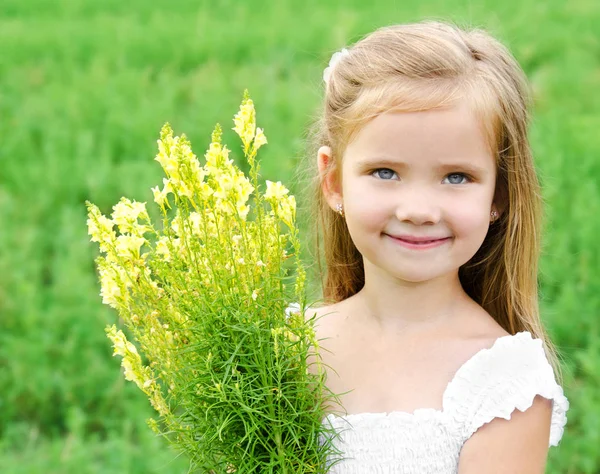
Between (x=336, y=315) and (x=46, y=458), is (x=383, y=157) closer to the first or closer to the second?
(x=336, y=315)

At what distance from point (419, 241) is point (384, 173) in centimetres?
13

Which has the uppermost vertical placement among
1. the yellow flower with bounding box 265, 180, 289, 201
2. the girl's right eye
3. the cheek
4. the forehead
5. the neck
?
the forehead

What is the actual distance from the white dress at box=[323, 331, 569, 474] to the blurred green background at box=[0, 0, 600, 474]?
843 mm

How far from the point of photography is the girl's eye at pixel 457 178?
1.86 meters

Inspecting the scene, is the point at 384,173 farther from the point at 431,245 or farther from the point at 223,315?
the point at 223,315

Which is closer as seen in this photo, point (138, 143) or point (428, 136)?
point (428, 136)

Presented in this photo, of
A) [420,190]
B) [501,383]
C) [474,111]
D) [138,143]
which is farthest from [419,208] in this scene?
[138,143]

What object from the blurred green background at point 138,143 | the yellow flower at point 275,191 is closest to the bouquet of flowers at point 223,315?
the yellow flower at point 275,191

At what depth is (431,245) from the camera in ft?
6.16

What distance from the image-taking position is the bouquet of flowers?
1684 mm

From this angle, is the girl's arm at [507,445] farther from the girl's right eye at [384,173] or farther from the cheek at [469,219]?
the girl's right eye at [384,173]

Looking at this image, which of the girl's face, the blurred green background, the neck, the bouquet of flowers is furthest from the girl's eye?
the blurred green background

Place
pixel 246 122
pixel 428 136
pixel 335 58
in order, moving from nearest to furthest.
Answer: pixel 246 122 → pixel 428 136 → pixel 335 58

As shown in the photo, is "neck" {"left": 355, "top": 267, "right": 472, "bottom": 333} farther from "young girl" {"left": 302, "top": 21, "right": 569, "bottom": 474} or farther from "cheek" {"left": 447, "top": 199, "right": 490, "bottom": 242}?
"cheek" {"left": 447, "top": 199, "right": 490, "bottom": 242}
